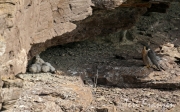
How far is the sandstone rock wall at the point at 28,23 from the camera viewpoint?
16.3ft

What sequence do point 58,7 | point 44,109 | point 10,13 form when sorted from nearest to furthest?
1. point 10,13
2. point 44,109
3. point 58,7

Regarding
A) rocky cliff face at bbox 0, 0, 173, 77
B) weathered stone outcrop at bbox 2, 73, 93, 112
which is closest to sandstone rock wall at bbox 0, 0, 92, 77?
rocky cliff face at bbox 0, 0, 173, 77

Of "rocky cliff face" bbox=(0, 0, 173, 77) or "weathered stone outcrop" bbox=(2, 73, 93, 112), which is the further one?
"weathered stone outcrop" bbox=(2, 73, 93, 112)

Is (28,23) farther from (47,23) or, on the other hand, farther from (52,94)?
(52,94)

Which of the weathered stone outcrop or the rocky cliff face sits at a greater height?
the rocky cliff face

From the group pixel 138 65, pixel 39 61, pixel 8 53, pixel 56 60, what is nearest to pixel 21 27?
pixel 8 53

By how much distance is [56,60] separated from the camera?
8.00 meters

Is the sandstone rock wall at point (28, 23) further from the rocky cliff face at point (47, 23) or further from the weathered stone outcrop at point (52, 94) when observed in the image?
the weathered stone outcrop at point (52, 94)

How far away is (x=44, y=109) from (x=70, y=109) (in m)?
0.50

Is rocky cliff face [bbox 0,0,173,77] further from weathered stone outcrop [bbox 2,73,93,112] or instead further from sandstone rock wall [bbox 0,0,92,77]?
weathered stone outcrop [bbox 2,73,93,112]

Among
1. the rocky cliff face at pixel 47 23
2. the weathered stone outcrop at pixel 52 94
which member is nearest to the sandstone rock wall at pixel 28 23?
the rocky cliff face at pixel 47 23

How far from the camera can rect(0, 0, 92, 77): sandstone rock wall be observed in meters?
4.96

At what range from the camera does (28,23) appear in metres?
6.00

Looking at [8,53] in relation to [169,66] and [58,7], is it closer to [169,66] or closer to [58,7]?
[58,7]
